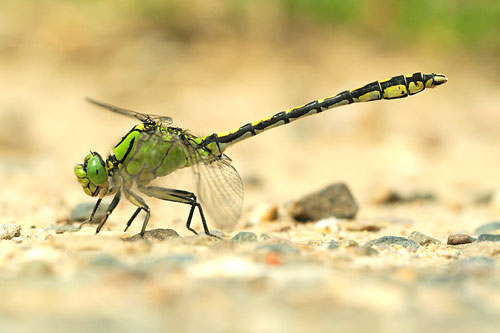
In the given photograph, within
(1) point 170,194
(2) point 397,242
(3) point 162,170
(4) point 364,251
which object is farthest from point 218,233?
(4) point 364,251

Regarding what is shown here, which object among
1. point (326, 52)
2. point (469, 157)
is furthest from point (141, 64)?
point (469, 157)

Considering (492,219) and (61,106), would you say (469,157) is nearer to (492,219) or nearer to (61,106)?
(492,219)

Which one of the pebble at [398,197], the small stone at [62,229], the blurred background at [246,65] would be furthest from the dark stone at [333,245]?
the blurred background at [246,65]

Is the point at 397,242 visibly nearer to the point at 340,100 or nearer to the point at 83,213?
the point at 340,100

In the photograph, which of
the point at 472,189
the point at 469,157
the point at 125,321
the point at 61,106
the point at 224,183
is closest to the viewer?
the point at 125,321

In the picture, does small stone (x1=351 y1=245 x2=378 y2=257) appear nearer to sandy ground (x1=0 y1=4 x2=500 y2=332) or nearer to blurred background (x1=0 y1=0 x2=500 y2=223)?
sandy ground (x1=0 y1=4 x2=500 y2=332)

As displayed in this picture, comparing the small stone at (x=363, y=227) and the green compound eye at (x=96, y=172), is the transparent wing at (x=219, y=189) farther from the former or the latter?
the small stone at (x=363, y=227)
